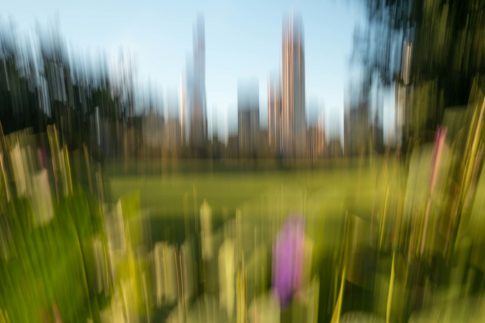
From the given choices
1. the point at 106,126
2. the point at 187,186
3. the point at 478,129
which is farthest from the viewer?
the point at 106,126

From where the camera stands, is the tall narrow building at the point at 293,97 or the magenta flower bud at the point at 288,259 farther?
the tall narrow building at the point at 293,97

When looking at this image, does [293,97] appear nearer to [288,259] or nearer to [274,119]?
[274,119]

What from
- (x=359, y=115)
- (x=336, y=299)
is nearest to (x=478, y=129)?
(x=336, y=299)

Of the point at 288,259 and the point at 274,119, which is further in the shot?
the point at 274,119

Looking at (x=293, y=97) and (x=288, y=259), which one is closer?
(x=288, y=259)

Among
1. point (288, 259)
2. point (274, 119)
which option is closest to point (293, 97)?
point (274, 119)

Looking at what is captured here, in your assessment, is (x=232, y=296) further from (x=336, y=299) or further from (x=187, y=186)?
(x=187, y=186)

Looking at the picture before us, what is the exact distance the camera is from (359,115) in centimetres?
62

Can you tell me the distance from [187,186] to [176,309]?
0.16 meters

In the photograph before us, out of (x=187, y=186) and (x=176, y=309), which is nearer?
(x=176, y=309)

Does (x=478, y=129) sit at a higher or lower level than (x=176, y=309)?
higher

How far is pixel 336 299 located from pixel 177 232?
0.38 ft

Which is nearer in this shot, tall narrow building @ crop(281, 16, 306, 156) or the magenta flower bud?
the magenta flower bud

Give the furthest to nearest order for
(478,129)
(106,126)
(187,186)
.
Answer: (106,126) < (187,186) < (478,129)
